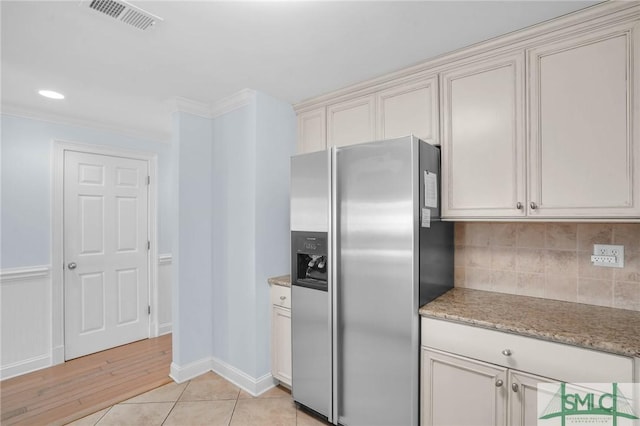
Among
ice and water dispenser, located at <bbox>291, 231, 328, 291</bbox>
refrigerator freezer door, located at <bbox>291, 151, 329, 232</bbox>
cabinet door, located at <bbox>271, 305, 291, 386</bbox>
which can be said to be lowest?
cabinet door, located at <bbox>271, 305, 291, 386</bbox>

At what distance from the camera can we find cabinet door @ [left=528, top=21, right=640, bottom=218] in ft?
4.87

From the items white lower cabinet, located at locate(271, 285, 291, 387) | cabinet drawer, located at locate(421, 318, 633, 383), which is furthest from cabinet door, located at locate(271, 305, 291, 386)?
cabinet drawer, located at locate(421, 318, 633, 383)

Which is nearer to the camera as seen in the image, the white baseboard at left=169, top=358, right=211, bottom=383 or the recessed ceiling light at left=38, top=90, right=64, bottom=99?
the recessed ceiling light at left=38, top=90, right=64, bottom=99

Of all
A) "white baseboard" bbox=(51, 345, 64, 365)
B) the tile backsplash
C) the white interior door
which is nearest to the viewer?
the tile backsplash

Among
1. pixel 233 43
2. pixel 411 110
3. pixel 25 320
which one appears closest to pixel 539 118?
pixel 411 110

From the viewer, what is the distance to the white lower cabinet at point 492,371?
1358 mm

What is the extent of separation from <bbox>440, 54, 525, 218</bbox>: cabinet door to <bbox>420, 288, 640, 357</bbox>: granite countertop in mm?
504

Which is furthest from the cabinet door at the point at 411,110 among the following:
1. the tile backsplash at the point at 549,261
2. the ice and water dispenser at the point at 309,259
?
the ice and water dispenser at the point at 309,259

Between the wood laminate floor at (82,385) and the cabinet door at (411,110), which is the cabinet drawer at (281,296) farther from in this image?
the cabinet door at (411,110)

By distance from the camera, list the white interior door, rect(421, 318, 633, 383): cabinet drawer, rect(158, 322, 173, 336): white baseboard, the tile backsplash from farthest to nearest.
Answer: rect(158, 322, 173, 336): white baseboard → the white interior door → the tile backsplash → rect(421, 318, 633, 383): cabinet drawer

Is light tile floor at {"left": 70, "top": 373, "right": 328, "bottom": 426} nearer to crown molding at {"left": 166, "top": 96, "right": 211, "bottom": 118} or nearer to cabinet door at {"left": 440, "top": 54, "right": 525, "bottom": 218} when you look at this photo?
cabinet door at {"left": 440, "top": 54, "right": 525, "bottom": 218}

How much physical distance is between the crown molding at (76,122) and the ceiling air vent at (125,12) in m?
2.05

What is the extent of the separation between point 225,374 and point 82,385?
3.82ft

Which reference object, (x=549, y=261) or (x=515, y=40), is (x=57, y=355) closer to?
(x=549, y=261)
